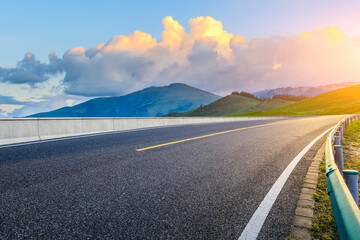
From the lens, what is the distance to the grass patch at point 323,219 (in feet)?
8.77

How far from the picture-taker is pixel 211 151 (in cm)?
733

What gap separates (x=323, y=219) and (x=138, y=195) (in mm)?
2475

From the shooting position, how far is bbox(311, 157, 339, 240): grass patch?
267cm

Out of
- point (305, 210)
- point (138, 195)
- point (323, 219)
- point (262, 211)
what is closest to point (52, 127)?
point (138, 195)

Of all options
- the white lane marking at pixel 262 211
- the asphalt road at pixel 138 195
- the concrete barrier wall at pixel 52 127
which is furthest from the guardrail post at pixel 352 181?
the concrete barrier wall at pixel 52 127

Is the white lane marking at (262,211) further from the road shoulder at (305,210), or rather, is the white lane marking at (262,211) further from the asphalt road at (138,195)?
the road shoulder at (305,210)

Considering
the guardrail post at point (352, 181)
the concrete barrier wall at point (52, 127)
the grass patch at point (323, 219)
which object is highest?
the concrete barrier wall at point (52, 127)

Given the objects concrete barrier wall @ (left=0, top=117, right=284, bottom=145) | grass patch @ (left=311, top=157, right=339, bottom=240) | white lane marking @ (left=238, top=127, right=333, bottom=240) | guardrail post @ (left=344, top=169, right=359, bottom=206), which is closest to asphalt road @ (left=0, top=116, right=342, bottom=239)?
white lane marking @ (left=238, top=127, right=333, bottom=240)

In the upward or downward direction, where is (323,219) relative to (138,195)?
downward

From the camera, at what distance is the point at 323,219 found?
10.1ft

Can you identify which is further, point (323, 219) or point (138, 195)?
point (138, 195)

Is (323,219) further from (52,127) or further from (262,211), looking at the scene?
(52,127)

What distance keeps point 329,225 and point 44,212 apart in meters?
3.42

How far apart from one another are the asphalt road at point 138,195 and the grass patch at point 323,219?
288 millimetres
